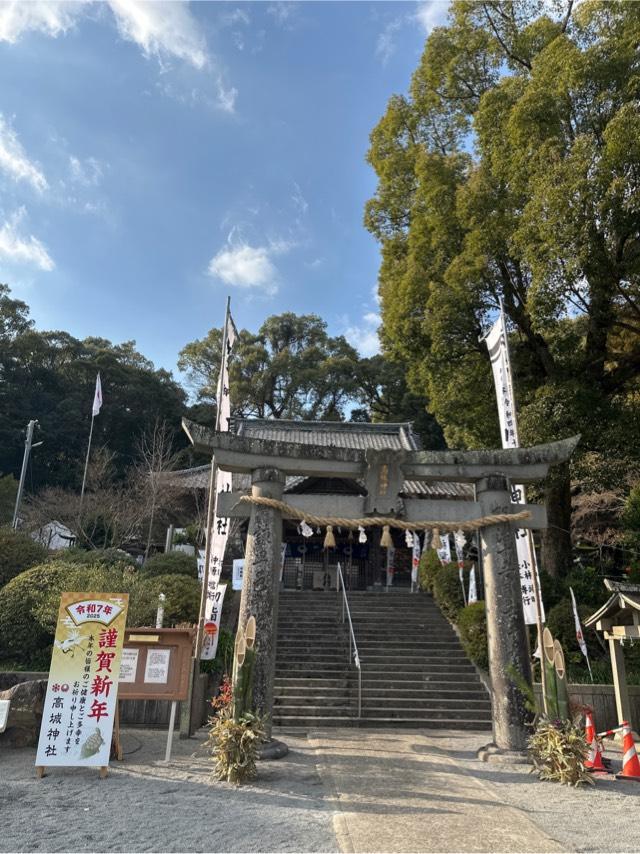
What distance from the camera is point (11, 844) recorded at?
12.7 feet

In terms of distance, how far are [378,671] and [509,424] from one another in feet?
19.0

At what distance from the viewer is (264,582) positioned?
6.87m

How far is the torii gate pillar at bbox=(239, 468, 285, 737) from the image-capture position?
254 inches

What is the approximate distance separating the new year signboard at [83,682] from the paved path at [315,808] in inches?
11.5

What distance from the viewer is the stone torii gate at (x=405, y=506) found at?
6.77m

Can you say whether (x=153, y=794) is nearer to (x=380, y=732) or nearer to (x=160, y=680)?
(x=160, y=680)

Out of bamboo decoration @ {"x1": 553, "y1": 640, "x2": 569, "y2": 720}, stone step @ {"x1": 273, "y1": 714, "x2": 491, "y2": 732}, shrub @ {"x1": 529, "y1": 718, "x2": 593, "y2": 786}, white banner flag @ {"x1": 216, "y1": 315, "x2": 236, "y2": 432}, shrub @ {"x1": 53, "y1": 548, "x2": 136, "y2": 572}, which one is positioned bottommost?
stone step @ {"x1": 273, "y1": 714, "x2": 491, "y2": 732}

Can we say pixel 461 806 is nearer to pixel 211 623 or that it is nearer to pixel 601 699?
pixel 211 623

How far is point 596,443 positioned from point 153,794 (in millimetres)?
11239

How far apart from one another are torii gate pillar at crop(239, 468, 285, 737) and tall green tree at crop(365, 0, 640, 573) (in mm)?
7587

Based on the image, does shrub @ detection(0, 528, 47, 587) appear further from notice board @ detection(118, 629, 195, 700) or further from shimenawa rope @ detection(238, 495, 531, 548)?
shimenawa rope @ detection(238, 495, 531, 548)

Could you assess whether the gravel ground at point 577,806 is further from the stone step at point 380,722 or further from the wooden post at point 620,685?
the stone step at point 380,722

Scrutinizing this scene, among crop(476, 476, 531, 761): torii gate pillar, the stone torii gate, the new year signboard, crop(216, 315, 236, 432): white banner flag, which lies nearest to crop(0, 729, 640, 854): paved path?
the new year signboard

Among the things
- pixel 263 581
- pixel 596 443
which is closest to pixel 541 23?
pixel 596 443
